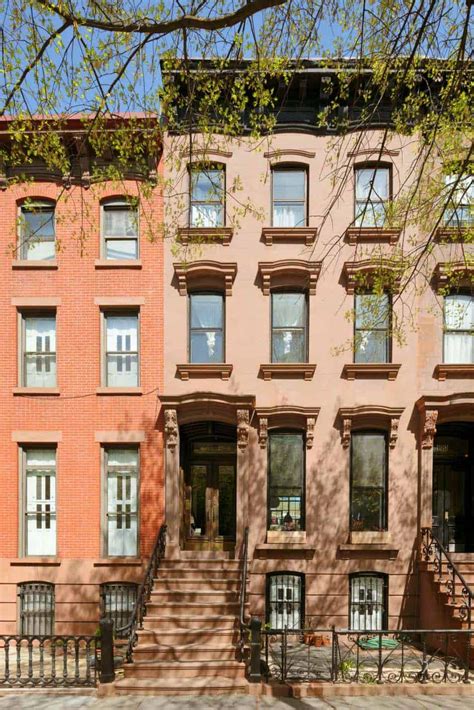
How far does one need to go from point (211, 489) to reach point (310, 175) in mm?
7997

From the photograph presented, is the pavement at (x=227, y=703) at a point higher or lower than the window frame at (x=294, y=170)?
lower

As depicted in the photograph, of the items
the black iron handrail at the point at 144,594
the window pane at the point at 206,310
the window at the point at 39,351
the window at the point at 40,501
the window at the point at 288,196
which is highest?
the window at the point at 288,196

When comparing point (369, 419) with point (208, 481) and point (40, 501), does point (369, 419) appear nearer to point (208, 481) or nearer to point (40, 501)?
point (208, 481)

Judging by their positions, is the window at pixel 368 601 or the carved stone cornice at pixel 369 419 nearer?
the window at pixel 368 601

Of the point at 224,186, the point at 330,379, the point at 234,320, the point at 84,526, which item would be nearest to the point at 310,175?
the point at 224,186

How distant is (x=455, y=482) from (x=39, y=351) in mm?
10828

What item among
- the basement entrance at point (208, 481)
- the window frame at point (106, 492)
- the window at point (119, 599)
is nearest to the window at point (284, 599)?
the basement entrance at point (208, 481)

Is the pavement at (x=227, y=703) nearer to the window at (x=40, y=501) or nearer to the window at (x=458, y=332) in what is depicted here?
the window at (x=40, y=501)

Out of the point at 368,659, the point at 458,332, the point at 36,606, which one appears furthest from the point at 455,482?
the point at 36,606

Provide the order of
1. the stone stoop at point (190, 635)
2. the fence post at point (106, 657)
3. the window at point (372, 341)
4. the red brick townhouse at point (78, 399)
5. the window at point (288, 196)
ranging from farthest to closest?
the window at point (288, 196) → the window at point (372, 341) → the red brick townhouse at point (78, 399) → the stone stoop at point (190, 635) → the fence post at point (106, 657)

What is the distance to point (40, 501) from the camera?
40.1 feet

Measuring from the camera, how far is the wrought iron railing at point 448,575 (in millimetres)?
9906

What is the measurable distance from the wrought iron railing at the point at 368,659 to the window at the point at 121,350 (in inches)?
251

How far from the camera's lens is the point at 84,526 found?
11891 millimetres
